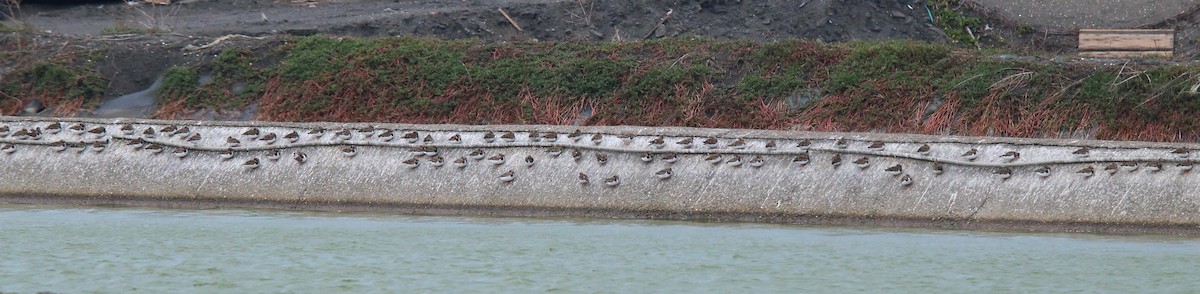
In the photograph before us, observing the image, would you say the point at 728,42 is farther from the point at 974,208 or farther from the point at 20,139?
the point at 20,139

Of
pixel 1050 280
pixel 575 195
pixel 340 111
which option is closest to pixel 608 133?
pixel 575 195

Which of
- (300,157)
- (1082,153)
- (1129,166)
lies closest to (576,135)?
(300,157)

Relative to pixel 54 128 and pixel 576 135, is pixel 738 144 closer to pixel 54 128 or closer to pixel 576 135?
pixel 576 135

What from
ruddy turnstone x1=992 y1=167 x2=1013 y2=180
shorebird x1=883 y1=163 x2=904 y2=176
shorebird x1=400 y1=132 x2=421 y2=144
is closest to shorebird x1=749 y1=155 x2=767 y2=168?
shorebird x1=883 y1=163 x2=904 y2=176

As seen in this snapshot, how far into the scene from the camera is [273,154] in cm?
1397

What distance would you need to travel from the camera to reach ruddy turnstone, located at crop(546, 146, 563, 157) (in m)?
13.3

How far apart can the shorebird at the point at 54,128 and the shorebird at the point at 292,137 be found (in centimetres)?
233

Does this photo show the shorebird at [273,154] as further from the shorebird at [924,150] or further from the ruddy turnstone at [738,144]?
the shorebird at [924,150]

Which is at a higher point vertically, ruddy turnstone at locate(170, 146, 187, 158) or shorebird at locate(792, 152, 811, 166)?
shorebird at locate(792, 152, 811, 166)

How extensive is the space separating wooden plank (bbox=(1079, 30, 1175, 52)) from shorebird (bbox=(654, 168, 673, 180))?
919cm

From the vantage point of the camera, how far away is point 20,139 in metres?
14.8

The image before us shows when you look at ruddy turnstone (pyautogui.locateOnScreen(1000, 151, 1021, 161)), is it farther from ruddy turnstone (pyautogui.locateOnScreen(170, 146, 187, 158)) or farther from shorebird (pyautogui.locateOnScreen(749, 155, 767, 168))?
ruddy turnstone (pyautogui.locateOnScreen(170, 146, 187, 158))

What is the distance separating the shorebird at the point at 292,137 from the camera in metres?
14.0

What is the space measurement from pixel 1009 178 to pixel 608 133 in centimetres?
320
